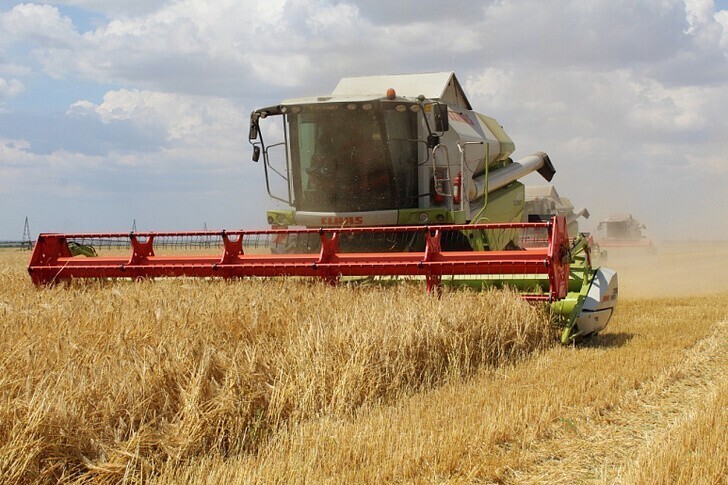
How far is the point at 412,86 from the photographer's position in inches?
372

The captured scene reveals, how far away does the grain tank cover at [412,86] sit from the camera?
9.30 metres

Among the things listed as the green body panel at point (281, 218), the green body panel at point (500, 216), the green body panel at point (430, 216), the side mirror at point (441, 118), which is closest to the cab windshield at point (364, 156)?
the green body panel at point (430, 216)

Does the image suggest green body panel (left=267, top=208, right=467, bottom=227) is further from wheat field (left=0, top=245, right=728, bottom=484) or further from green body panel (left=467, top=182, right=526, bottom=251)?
wheat field (left=0, top=245, right=728, bottom=484)

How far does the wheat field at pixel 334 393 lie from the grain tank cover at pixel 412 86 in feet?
11.6

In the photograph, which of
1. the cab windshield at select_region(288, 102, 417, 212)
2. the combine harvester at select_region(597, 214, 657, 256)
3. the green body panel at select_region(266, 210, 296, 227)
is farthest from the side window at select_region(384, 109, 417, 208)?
the combine harvester at select_region(597, 214, 657, 256)

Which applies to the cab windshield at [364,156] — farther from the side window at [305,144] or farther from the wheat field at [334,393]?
the wheat field at [334,393]

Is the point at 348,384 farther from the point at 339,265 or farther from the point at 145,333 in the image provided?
the point at 339,265

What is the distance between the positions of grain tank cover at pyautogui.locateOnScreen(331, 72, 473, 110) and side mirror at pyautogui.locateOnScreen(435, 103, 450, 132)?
144cm

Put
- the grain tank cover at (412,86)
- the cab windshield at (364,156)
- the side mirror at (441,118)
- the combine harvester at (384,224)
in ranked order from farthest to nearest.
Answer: the grain tank cover at (412,86) → the cab windshield at (364,156) → the side mirror at (441,118) → the combine harvester at (384,224)

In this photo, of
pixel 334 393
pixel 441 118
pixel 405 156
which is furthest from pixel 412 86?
pixel 334 393

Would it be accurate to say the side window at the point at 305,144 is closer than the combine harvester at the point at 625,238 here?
Yes

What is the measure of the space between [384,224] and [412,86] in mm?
2080

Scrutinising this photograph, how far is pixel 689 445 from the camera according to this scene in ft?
12.3

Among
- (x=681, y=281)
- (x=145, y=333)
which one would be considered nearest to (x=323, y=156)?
(x=145, y=333)
